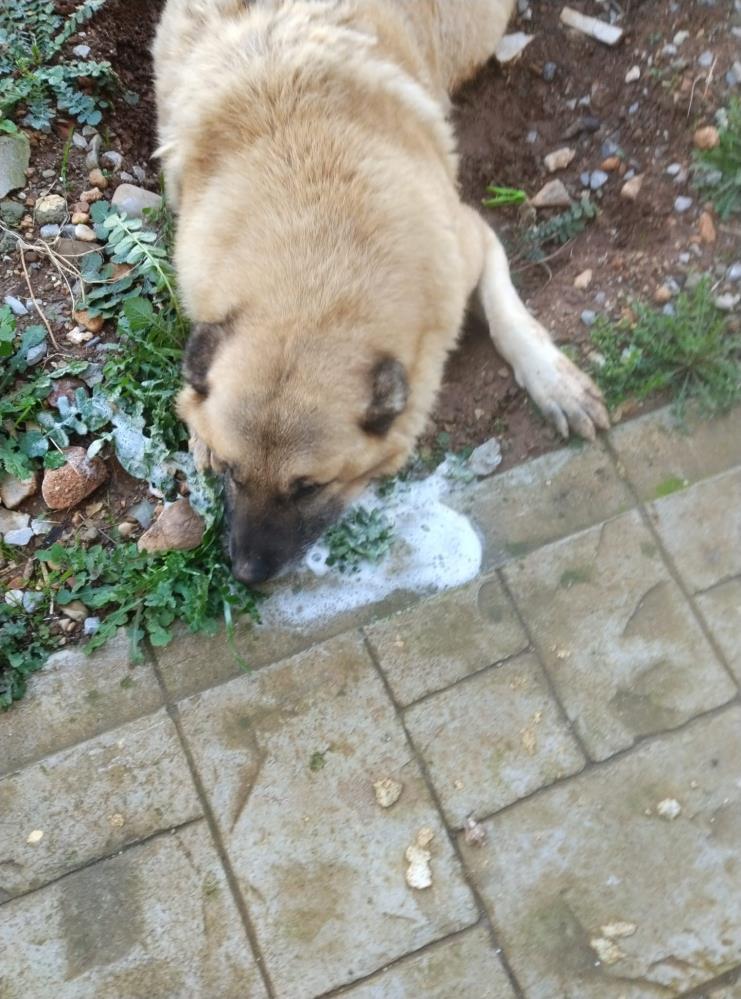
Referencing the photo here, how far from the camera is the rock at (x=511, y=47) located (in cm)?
377

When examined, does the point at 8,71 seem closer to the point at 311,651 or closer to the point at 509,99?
the point at 509,99

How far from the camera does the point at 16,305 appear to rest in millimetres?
3363

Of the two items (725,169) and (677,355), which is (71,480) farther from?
(725,169)

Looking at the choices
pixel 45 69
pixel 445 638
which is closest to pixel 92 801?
pixel 445 638

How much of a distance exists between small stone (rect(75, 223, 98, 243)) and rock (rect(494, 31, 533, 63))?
6.53 ft

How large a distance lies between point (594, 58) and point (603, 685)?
2.79 metres

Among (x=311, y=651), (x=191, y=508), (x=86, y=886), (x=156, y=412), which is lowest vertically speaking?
(x=86, y=886)

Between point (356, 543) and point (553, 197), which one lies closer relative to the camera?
point (356, 543)

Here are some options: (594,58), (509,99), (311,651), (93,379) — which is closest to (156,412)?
(93,379)

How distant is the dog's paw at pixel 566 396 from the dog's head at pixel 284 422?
78cm

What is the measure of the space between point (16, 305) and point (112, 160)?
826 millimetres

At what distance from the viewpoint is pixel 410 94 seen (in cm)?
291

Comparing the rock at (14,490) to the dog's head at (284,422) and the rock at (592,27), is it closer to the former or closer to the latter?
the dog's head at (284,422)

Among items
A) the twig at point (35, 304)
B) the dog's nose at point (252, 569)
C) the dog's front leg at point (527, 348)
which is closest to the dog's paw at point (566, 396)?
the dog's front leg at point (527, 348)
